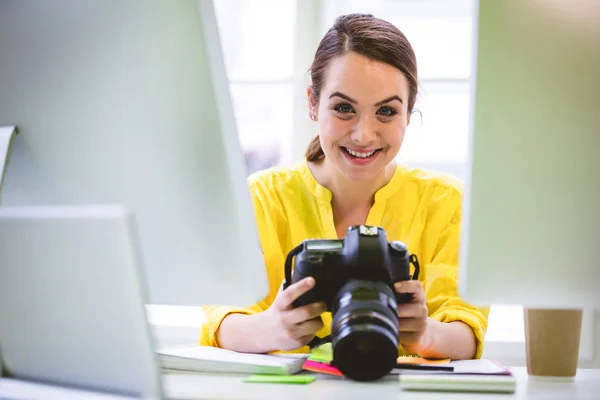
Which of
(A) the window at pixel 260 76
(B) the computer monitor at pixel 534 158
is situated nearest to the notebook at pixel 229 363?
(B) the computer monitor at pixel 534 158

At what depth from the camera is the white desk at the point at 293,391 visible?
2.08 ft

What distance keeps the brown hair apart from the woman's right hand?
1.92 feet

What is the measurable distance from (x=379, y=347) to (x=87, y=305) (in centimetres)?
27

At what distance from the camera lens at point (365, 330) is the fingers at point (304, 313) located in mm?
82

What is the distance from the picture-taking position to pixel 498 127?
1.98ft

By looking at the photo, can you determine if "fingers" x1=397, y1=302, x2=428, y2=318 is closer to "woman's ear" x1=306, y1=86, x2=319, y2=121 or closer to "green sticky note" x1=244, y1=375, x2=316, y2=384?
"green sticky note" x1=244, y1=375, x2=316, y2=384

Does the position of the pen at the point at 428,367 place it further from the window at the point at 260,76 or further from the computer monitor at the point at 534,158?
the window at the point at 260,76

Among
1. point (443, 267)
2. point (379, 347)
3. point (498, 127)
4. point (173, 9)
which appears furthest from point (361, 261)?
point (443, 267)

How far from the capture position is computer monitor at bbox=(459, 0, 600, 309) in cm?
59

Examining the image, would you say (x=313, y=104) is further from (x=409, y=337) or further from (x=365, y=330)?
(x=365, y=330)

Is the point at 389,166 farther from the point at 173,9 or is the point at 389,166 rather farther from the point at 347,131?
the point at 173,9

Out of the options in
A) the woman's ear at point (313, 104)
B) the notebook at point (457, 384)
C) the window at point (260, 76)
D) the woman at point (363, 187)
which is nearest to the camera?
the notebook at point (457, 384)

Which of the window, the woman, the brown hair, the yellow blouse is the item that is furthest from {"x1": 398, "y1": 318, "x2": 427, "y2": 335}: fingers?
the window

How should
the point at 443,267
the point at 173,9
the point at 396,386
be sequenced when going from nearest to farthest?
the point at 173,9, the point at 396,386, the point at 443,267
